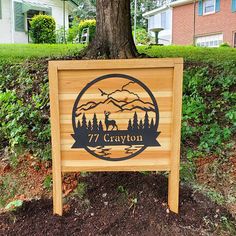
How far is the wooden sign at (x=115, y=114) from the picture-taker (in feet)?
6.75

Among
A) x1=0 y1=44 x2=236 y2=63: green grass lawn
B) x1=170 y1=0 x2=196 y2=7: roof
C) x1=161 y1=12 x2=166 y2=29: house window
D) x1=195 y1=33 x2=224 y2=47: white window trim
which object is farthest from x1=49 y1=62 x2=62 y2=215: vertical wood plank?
x1=161 y1=12 x2=166 y2=29: house window

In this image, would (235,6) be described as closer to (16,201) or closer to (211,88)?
(211,88)

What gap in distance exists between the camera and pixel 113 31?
4.50m

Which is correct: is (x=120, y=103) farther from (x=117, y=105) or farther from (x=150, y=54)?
(x=150, y=54)

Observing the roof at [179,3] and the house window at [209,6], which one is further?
the roof at [179,3]

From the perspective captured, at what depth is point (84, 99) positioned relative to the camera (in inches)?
82.0

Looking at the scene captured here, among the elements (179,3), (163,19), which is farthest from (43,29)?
(163,19)

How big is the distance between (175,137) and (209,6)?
822 inches

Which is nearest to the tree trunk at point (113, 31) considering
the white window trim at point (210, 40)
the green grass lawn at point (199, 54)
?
the green grass lawn at point (199, 54)

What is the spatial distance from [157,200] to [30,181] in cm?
103

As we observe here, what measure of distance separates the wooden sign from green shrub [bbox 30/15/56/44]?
1324cm

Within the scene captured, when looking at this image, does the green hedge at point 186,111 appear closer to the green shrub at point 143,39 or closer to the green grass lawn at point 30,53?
the green grass lawn at point 30,53

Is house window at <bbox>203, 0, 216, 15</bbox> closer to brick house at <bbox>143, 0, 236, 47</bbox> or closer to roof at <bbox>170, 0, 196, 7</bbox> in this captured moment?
brick house at <bbox>143, 0, 236, 47</bbox>

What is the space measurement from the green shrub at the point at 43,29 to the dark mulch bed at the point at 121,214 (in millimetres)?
13127
